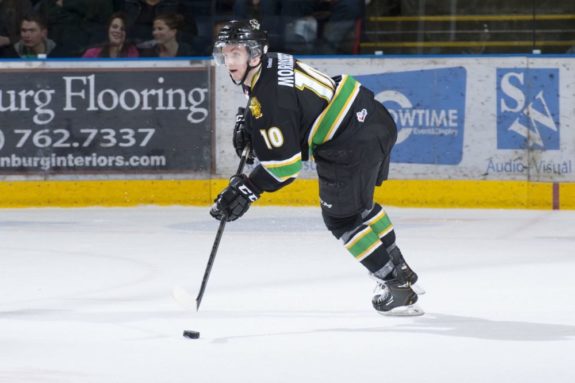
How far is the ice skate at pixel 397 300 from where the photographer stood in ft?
16.6

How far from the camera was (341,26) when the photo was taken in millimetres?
9516

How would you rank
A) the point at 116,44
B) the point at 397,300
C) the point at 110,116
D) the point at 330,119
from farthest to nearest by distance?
the point at 116,44, the point at 110,116, the point at 397,300, the point at 330,119

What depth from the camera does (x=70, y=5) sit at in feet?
32.0

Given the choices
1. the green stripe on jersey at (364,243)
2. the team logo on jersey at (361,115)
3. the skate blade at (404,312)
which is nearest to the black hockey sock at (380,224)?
the green stripe on jersey at (364,243)

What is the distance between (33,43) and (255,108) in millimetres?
5218

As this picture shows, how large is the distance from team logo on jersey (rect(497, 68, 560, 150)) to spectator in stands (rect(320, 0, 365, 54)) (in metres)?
1.11

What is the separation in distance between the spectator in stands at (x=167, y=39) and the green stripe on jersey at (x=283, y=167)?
4951 millimetres

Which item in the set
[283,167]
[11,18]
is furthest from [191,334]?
[11,18]

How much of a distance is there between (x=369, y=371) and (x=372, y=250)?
954mm

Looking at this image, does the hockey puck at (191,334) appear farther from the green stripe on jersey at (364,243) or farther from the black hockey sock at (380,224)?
the black hockey sock at (380,224)

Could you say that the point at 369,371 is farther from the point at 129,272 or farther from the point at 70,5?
the point at 70,5

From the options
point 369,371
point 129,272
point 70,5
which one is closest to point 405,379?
point 369,371

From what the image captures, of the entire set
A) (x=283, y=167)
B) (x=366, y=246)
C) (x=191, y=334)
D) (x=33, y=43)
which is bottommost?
(x=191, y=334)

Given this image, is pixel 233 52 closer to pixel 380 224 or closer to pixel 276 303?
pixel 380 224
